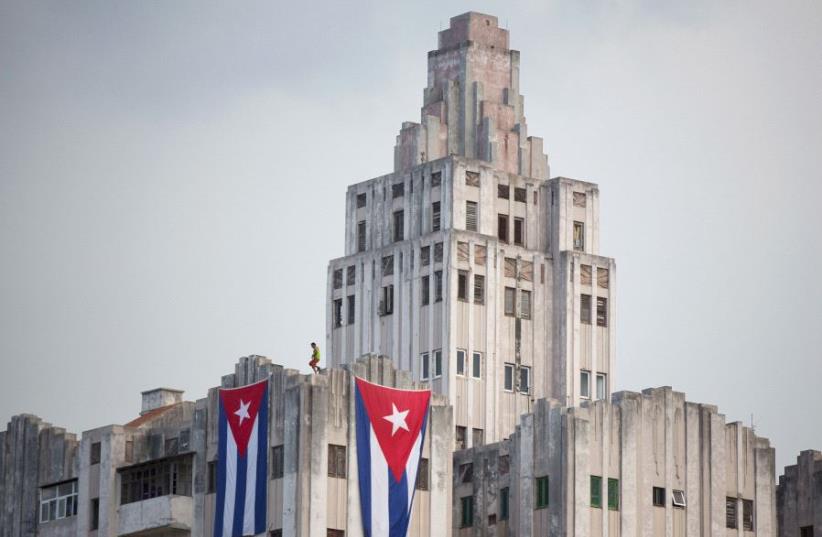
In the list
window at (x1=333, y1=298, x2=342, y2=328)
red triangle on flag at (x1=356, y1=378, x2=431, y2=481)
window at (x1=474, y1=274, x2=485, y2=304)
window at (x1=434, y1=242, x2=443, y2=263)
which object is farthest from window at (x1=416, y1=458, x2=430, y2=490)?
window at (x1=333, y1=298, x2=342, y2=328)

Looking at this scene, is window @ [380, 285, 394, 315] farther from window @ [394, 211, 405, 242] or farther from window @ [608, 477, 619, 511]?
window @ [608, 477, 619, 511]

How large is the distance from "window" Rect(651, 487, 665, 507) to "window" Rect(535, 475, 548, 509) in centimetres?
600

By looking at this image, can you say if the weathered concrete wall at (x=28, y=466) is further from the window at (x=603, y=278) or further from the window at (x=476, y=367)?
the window at (x=603, y=278)

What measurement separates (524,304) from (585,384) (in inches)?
235

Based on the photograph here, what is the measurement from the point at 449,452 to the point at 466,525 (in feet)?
23.3

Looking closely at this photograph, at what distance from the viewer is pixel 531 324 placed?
164m

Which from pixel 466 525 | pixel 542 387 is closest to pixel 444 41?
pixel 542 387

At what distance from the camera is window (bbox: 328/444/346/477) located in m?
138

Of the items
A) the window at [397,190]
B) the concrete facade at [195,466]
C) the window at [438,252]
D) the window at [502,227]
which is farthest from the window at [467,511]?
the window at [397,190]

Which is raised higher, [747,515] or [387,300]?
[387,300]

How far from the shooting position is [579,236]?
168 metres

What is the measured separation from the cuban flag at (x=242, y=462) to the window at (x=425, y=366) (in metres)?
20.3

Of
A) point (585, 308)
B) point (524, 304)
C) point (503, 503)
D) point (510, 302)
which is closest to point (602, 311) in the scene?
point (585, 308)

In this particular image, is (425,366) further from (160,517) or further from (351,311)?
(160,517)
